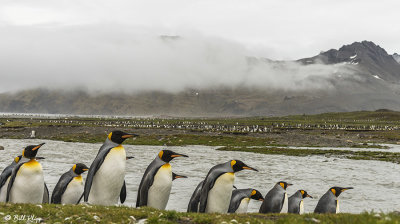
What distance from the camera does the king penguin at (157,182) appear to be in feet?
34.8

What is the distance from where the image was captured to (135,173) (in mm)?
21594

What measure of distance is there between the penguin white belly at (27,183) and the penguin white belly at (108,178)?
62.0 inches

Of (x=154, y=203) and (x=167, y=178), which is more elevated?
(x=167, y=178)

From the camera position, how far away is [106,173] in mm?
10266

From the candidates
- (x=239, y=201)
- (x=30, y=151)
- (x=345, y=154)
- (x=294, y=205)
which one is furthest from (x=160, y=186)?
(x=345, y=154)

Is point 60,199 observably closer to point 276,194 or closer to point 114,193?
point 114,193

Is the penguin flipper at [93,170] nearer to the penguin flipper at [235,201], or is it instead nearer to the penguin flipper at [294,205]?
the penguin flipper at [235,201]

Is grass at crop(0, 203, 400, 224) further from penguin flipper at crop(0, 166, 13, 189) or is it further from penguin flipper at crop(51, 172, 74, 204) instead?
penguin flipper at crop(0, 166, 13, 189)

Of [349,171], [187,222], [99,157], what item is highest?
[99,157]

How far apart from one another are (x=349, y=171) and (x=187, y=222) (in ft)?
65.8

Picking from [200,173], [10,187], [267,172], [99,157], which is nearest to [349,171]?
[267,172]

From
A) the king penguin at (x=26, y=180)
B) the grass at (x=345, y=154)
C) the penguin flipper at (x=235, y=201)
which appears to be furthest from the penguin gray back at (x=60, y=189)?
the grass at (x=345, y=154)

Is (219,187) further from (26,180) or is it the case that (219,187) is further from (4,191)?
(4,191)

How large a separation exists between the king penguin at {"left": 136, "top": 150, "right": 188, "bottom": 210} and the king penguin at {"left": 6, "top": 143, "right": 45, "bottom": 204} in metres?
3.05
